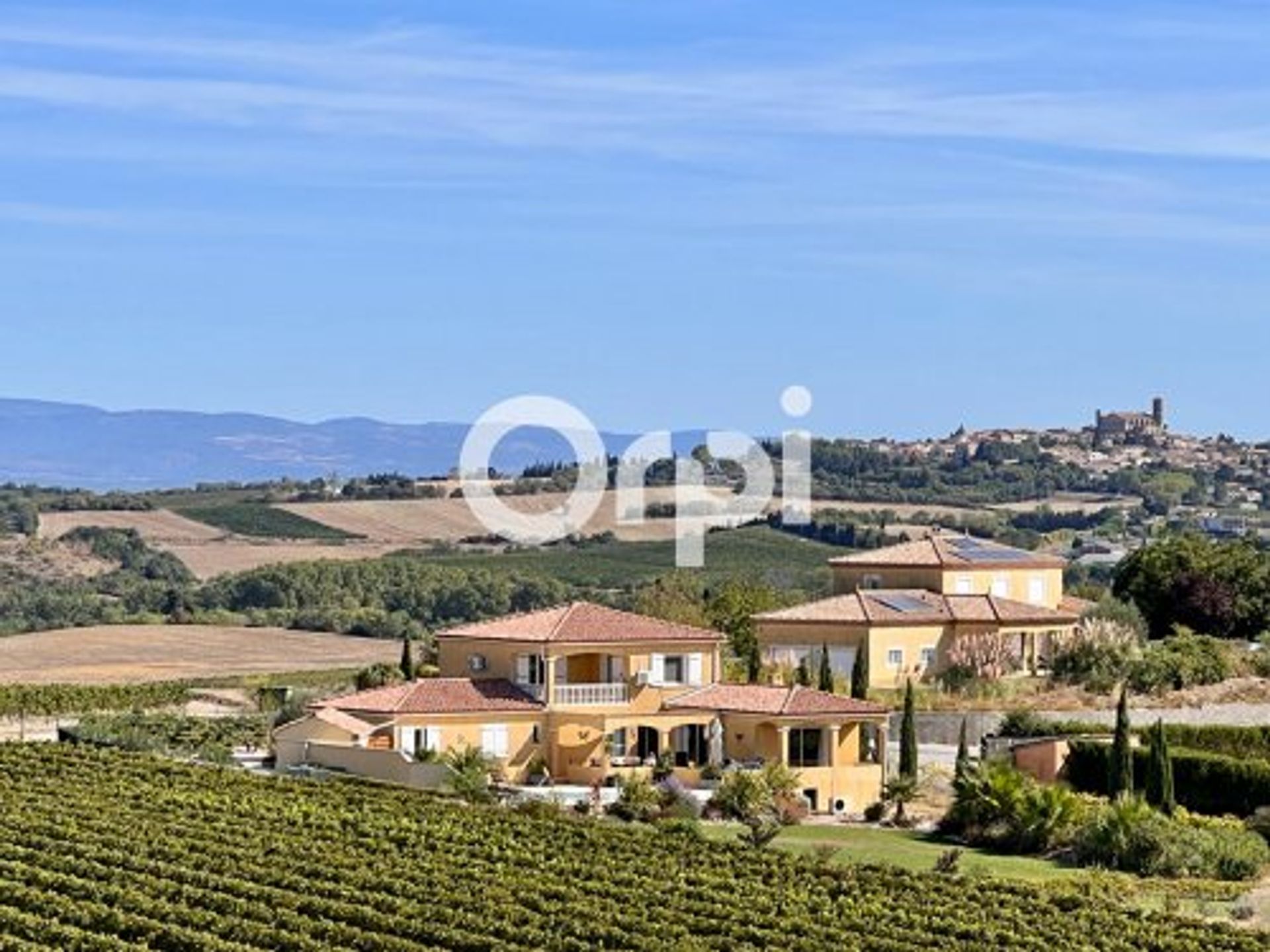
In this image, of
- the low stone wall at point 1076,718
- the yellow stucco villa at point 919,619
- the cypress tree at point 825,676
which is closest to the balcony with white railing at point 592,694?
A: the cypress tree at point 825,676

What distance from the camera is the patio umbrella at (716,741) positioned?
53.7 m

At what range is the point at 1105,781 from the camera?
5100cm

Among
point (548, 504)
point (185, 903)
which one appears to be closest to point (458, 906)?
point (185, 903)

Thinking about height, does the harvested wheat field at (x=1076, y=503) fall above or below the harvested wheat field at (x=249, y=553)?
above

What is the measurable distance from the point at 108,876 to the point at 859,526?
322ft

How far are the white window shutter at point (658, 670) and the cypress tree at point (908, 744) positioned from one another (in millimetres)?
5758

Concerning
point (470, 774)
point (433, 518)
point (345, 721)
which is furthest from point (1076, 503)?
point (470, 774)

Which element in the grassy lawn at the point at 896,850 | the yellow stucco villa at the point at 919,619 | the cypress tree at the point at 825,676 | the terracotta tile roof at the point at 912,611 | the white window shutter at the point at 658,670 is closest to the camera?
the grassy lawn at the point at 896,850

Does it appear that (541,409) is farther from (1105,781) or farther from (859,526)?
(1105,781)

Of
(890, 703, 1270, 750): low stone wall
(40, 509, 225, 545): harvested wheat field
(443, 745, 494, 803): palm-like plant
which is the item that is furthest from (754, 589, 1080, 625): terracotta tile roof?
(40, 509, 225, 545): harvested wheat field

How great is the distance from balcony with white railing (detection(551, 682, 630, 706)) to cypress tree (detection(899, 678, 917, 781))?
19.7 feet

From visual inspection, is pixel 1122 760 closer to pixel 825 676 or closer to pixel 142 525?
pixel 825 676

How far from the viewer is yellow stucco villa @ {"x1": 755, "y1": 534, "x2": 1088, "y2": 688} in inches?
2456

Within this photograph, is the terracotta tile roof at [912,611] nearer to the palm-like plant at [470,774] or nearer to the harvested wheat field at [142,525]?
the palm-like plant at [470,774]
